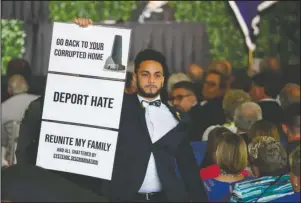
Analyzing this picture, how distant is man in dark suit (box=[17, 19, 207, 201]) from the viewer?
164 inches

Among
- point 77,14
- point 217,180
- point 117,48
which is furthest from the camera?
point 77,14

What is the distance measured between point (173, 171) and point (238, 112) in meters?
1.18

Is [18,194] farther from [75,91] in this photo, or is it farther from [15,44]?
[15,44]

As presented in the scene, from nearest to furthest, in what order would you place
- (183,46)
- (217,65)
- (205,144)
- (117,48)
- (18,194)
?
(18,194) < (117,48) < (205,144) < (217,65) < (183,46)

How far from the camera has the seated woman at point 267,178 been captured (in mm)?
4266

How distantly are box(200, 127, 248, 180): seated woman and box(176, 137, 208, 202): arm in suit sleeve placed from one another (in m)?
0.21

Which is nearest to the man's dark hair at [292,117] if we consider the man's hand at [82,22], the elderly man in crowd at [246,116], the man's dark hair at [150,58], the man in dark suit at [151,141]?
the elderly man in crowd at [246,116]

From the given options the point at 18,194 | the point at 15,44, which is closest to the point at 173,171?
the point at 18,194

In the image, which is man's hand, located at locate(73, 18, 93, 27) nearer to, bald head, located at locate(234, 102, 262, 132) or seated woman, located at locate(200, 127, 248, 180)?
seated woman, located at locate(200, 127, 248, 180)

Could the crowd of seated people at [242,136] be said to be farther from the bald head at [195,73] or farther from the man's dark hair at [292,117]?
the bald head at [195,73]

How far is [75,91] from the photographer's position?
4.24 metres

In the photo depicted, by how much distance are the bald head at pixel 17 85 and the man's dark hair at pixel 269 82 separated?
6.23ft

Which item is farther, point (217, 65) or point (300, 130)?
point (217, 65)

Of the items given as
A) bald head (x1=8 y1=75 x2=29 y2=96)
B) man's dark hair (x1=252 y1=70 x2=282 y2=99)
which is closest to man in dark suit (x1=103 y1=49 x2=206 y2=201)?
bald head (x1=8 y1=75 x2=29 y2=96)
